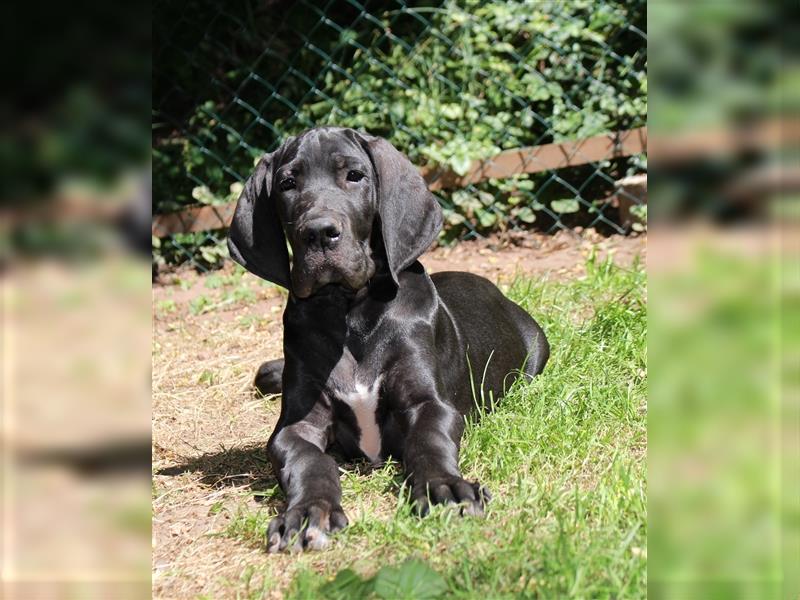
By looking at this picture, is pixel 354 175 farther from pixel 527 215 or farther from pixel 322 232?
pixel 527 215

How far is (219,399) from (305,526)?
235 centimetres

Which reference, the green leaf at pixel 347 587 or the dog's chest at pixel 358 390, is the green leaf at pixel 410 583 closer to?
the green leaf at pixel 347 587

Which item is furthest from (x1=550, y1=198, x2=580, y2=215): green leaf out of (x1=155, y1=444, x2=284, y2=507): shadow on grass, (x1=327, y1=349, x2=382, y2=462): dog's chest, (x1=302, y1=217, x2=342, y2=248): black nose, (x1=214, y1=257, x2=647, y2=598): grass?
(x1=302, y1=217, x2=342, y2=248): black nose

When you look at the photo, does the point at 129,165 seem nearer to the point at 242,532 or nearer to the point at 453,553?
the point at 453,553

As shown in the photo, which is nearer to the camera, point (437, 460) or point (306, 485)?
point (306, 485)

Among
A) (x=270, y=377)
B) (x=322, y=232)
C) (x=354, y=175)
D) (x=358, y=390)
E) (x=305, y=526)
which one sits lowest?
(x=270, y=377)

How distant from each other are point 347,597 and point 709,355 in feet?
6.19

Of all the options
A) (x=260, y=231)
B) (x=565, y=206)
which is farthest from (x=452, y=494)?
(x=565, y=206)

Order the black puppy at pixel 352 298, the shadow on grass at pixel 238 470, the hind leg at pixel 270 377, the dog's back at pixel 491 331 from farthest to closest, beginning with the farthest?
the hind leg at pixel 270 377 → the dog's back at pixel 491 331 → the shadow on grass at pixel 238 470 → the black puppy at pixel 352 298

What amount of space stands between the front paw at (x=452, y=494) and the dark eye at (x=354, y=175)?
127cm

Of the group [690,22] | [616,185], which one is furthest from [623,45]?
[690,22]

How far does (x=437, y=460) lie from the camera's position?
3.56 m

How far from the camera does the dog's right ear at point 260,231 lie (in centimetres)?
412

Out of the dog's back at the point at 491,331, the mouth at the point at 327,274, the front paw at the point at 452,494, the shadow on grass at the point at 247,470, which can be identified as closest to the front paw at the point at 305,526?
the front paw at the point at 452,494
